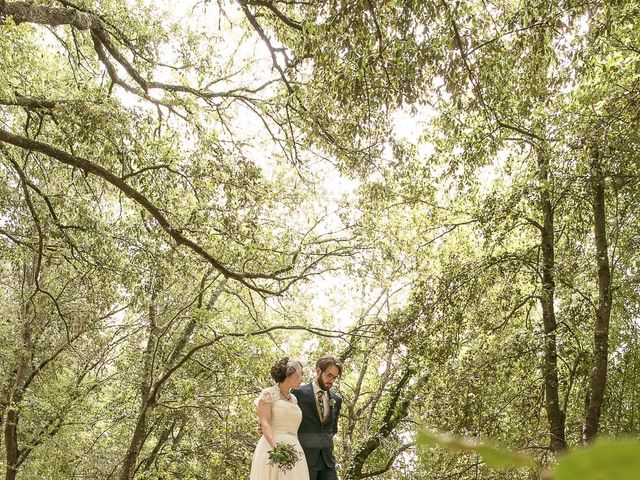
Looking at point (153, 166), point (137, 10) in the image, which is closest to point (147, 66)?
point (137, 10)

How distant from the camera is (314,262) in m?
8.78

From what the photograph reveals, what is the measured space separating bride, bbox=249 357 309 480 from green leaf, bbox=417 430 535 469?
4986mm

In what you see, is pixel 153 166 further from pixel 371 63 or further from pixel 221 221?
pixel 371 63

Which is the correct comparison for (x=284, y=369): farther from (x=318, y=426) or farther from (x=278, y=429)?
(x=318, y=426)

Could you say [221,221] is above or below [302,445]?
above

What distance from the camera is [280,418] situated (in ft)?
17.7

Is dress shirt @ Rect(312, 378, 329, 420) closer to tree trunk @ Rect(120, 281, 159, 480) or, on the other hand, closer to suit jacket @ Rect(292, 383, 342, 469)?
suit jacket @ Rect(292, 383, 342, 469)

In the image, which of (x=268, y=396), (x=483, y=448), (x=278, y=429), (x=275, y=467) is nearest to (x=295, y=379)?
(x=268, y=396)

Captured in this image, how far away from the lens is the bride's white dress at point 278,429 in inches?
207

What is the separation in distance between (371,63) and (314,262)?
378 centimetres

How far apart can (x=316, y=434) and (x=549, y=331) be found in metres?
4.33

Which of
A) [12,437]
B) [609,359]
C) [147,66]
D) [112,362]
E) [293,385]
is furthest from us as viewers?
[112,362]

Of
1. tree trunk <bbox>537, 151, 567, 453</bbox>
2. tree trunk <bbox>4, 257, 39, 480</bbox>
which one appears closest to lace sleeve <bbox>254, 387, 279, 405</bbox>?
tree trunk <bbox>537, 151, 567, 453</bbox>

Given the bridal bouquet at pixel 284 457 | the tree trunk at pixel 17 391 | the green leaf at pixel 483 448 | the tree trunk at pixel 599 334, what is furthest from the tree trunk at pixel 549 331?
the tree trunk at pixel 17 391
